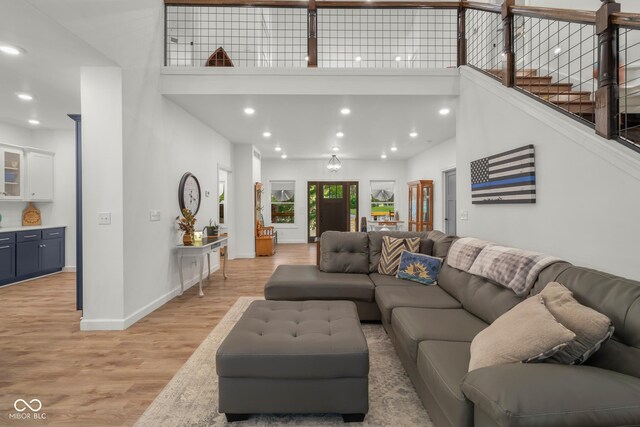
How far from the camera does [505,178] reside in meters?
3.09

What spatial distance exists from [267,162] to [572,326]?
9.83 metres

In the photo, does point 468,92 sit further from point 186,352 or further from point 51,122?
point 51,122

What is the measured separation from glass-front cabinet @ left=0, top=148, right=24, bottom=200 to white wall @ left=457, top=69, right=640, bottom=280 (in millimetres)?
6957

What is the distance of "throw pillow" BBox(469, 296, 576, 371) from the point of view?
134cm

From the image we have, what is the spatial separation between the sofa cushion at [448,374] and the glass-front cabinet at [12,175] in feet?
21.4

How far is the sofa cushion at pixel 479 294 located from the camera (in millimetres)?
2094

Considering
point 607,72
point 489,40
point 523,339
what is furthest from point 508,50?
point 489,40

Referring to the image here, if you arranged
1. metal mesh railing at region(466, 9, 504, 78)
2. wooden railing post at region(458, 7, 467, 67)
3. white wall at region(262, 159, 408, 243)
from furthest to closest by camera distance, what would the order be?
white wall at region(262, 159, 408, 243) < metal mesh railing at region(466, 9, 504, 78) < wooden railing post at region(458, 7, 467, 67)

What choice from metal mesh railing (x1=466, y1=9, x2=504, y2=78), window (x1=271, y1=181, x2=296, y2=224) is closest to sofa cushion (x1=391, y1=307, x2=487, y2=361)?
metal mesh railing (x1=466, y1=9, x2=504, y2=78)

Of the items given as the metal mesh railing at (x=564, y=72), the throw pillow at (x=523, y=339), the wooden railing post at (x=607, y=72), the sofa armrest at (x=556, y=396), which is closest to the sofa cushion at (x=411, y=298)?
the throw pillow at (x=523, y=339)

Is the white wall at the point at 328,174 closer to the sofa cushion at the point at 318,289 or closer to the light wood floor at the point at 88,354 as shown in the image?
the light wood floor at the point at 88,354

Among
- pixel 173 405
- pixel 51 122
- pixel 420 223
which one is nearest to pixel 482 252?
pixel 173 405

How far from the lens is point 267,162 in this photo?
34.7ft

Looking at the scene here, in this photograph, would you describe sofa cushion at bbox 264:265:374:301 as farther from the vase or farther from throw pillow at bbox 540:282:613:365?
throw pillow at bbox 540:282:613:365
